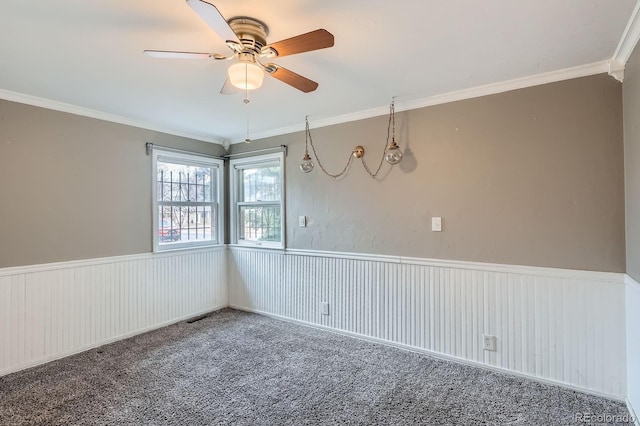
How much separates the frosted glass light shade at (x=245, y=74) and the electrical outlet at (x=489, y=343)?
2.57 meters

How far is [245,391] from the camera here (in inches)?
93.2

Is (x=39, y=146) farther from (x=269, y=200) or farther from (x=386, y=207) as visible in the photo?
(x=386, y=207)

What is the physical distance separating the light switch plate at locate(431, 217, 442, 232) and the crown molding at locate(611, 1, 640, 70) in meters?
1.56

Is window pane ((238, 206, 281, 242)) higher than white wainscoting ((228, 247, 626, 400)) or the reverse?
higher

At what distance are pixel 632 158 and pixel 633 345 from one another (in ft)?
3.80

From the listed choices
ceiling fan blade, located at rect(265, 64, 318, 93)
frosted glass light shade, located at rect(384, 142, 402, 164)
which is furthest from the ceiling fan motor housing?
frosted glass light shade, located at rect(384, 142, 402, 164)

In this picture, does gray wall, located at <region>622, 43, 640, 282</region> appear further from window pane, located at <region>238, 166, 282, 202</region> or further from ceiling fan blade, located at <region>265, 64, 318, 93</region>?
window pane, located at <region>238, 166, 282, 202</region>

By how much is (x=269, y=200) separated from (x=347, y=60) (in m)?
2.31

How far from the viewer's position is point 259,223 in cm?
429

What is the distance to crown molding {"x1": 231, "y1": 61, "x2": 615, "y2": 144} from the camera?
7.47 feet

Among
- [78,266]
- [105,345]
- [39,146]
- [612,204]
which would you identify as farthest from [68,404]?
[612,204]

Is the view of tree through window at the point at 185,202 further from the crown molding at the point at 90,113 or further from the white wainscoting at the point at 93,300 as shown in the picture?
the crown molding at the point at 90,113

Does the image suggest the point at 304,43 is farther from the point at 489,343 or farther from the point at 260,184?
the point at 260,184

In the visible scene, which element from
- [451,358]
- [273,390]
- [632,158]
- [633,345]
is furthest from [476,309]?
[273,390]
